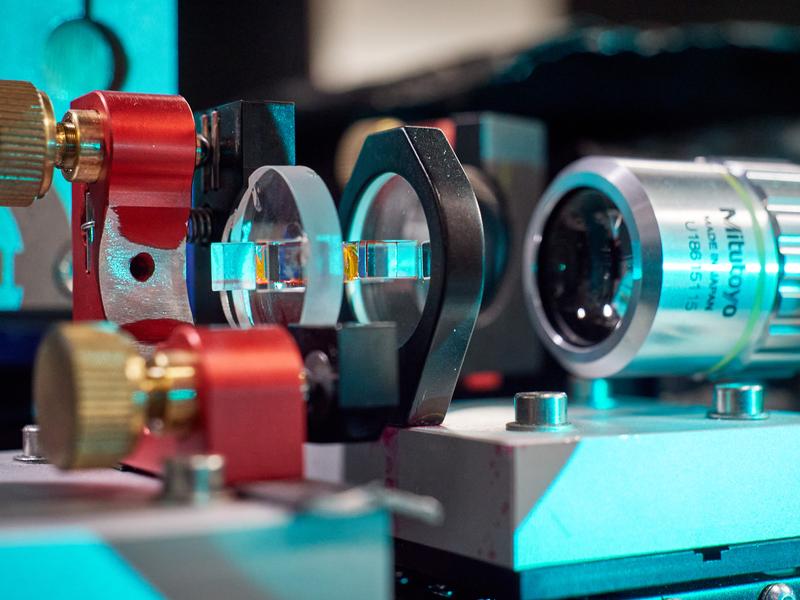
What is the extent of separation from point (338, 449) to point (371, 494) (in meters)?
0.22

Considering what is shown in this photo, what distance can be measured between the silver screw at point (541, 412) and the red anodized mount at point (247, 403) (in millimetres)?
145

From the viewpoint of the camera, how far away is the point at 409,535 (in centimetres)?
52

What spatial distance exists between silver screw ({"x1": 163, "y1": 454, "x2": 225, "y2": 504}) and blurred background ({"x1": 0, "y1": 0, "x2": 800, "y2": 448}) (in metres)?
0.37

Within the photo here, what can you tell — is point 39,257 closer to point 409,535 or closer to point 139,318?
point 139,318

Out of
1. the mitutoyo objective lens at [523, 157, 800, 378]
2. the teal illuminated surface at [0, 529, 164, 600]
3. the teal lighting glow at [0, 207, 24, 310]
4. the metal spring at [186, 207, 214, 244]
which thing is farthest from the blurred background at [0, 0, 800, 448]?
the teal illuminated surface at [0, 529, 164, 600]

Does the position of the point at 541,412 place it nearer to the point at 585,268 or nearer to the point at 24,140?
the point at 585,268

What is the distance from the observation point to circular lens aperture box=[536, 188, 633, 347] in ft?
2.01

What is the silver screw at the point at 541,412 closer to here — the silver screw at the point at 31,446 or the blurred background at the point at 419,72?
the silver screw at the point at 31,446

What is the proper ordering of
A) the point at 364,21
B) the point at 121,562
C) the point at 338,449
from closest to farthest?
the point at 121,562, the point at 338,449, the point at 364,21

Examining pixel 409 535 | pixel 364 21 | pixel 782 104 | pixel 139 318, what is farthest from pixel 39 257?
pixel 364 21

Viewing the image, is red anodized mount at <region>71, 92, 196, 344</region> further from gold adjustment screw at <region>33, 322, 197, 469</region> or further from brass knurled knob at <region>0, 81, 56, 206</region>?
gold adjustment screw at <region>33, 322, 197, 469</region>

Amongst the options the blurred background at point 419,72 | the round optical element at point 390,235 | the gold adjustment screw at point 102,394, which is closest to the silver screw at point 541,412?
the round optical element at point 390,235

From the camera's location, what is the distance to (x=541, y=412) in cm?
51

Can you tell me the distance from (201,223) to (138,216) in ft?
0.15
